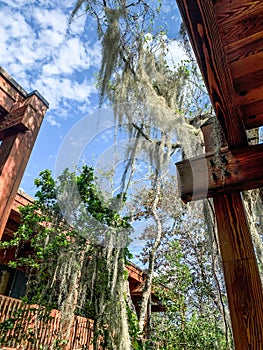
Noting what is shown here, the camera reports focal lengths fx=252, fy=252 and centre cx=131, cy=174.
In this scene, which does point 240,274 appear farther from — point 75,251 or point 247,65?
point 75,251

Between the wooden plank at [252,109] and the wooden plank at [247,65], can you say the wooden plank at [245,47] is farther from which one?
the wooden plank at [252,109]

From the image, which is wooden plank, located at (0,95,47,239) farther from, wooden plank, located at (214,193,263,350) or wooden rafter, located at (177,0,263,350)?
wooden plank, located at (214,193,263,350)

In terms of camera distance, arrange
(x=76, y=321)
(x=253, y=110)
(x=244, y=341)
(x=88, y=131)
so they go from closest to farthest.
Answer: (x=244, y=341) → (x=253, y=110) → (x=76, y=321) → (x=88, y=131)

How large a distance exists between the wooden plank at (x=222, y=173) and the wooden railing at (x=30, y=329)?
2.62m

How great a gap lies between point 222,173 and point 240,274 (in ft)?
1.46

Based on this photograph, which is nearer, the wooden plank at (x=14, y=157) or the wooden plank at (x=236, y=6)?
the wooden plank at (x=236, y=6)

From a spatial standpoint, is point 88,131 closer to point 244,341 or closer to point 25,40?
point 25,40

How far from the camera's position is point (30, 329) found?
10.1 feet

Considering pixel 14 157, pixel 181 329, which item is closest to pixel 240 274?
pixel 14 157

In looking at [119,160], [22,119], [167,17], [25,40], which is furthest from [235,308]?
[25,40]

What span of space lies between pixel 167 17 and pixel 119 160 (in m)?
2.66

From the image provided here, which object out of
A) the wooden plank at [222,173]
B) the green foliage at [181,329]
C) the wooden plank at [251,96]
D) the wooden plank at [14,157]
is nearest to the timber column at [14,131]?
the wooden plank at [14,157]

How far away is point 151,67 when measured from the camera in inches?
160

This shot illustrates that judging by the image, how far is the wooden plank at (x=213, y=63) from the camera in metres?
0.77
